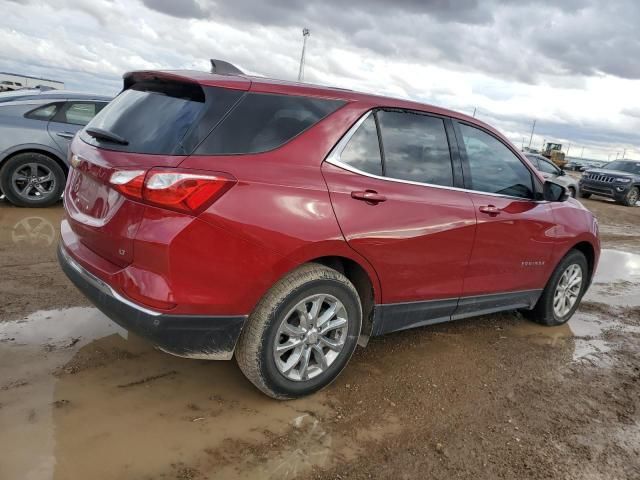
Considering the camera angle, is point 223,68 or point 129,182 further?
point 223,68

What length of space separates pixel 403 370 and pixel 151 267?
6.50 ft

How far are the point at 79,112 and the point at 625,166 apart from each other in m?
19.6

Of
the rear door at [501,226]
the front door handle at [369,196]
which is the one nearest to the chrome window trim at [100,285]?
the front door handle at [369,196]

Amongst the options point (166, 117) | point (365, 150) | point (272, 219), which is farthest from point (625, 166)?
point (166, 117)

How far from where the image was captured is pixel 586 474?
278cm

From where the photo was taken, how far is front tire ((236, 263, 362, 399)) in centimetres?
284

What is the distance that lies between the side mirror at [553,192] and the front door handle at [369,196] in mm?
1948

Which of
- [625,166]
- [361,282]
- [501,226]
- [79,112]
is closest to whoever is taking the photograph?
[361,282]

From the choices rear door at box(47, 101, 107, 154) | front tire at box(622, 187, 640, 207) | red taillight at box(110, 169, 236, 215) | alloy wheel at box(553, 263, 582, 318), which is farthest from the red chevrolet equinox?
front tire at box(622, 187, 640, 207)

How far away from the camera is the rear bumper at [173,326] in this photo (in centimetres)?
259

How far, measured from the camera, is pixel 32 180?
7320mm

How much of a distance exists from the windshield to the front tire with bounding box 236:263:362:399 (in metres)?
20.2

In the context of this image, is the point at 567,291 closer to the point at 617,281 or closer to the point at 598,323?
the point at 598,323

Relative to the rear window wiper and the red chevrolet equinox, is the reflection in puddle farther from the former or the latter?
the rear window wiper
